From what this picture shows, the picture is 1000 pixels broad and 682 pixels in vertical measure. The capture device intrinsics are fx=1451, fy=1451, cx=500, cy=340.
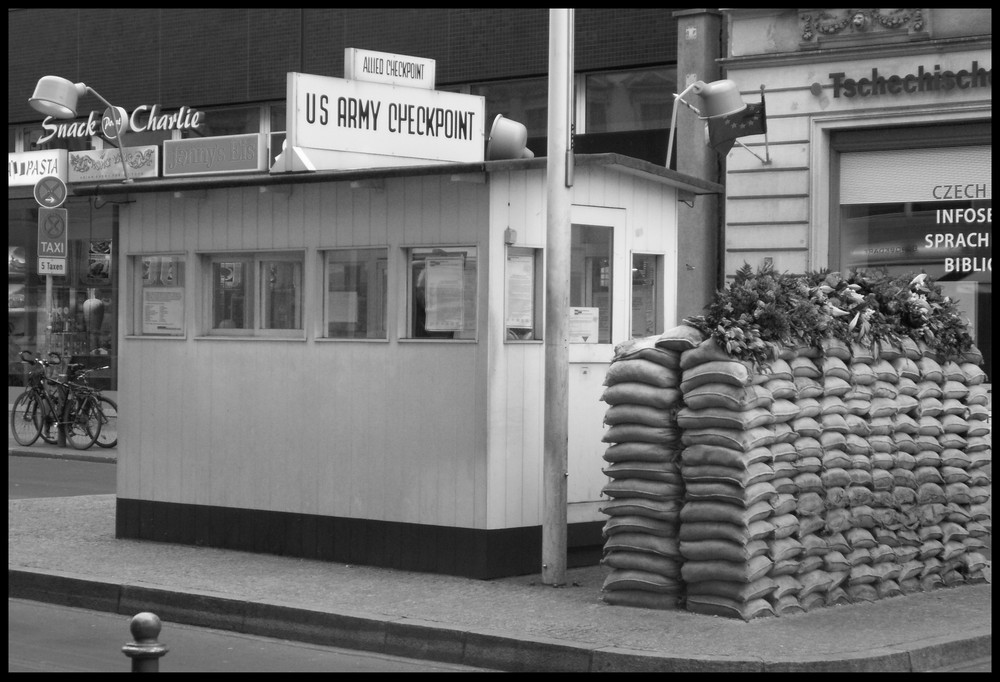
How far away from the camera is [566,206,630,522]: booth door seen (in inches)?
402

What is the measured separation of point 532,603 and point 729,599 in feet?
3.98

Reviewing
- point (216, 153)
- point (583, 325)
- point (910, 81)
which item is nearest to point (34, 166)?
point (216, 153)

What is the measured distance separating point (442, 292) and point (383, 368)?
70 centimetres

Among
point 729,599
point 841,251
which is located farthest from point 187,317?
point 841,251

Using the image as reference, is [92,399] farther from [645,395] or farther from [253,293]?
[645,395]

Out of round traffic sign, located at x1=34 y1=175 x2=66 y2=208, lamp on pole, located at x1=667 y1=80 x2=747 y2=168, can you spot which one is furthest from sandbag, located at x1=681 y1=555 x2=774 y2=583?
round traffic sign, located at x1=34 y1=175 x2=66 y2=208

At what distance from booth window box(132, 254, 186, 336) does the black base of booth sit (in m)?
1.39

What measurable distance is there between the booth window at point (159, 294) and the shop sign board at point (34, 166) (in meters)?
17.4

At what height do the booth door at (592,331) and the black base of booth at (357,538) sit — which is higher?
the booth door at (592,331)

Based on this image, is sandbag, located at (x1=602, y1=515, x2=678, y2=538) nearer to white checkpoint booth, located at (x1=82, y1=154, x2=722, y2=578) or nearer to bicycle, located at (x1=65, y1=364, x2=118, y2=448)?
white checkpoint booth, located at (x1=82, y1=154, x2=722, y2=578)

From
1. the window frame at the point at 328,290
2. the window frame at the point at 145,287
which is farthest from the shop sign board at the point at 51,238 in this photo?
the window frame at the point at 328,290

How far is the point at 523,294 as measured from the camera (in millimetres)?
9953

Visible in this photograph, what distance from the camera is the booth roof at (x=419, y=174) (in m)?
9.58

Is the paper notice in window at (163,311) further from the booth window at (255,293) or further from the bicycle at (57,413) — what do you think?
the bicycle at (57,413)
